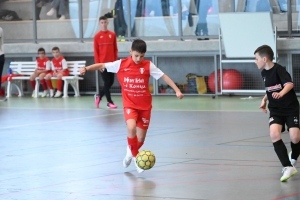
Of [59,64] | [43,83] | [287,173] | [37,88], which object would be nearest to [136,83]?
[287,173]

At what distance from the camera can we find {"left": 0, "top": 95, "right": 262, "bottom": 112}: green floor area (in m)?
18.8

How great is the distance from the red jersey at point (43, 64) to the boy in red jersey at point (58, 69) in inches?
9.6

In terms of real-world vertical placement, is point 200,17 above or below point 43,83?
above

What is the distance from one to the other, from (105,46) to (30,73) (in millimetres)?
6466

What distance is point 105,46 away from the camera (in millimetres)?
19234

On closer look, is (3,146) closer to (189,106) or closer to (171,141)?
(171,141)

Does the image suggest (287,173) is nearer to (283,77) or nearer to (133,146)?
(283,77)

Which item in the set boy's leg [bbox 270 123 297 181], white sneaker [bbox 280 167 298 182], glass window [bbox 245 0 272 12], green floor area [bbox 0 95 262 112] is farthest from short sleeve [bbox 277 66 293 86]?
glass window [bbox 245 0 272 12]

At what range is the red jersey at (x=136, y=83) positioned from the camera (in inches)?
396

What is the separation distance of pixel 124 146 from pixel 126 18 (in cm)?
1238

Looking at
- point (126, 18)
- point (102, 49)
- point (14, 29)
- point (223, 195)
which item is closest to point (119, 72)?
point (223, 195)

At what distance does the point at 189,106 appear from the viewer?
19.3 m

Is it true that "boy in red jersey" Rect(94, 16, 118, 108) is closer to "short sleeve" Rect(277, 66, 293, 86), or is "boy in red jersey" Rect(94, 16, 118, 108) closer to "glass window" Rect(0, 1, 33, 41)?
"glass window" Rect(0, 1, 33, 41)

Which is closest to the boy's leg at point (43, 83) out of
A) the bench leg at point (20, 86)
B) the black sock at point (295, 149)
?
the bench leg at point (20, 86)
